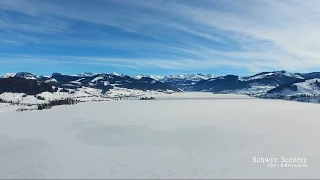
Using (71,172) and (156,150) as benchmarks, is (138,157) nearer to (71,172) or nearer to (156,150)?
(156,150)

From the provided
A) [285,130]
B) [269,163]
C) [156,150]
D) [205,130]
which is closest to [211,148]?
[156,150]

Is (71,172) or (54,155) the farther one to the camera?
(54,155)

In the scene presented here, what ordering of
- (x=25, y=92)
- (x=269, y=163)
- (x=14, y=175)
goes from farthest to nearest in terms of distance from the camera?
(x=25, y=92) < (x=269, y=163) < (x=14, y=175)

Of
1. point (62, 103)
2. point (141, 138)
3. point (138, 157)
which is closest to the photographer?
point (138, 157)

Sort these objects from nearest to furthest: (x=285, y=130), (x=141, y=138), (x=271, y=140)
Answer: (x=271, y=140) → (x=141, y=138) → (x=285, y=130)

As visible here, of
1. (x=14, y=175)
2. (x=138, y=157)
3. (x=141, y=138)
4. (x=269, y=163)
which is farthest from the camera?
(x=141, y=138)

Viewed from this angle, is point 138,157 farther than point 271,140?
No

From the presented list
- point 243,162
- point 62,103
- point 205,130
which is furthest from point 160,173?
point 62,103

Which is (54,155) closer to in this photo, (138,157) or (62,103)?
(138,157)

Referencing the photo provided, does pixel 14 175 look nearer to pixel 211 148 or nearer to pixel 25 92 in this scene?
pixel 211 148
